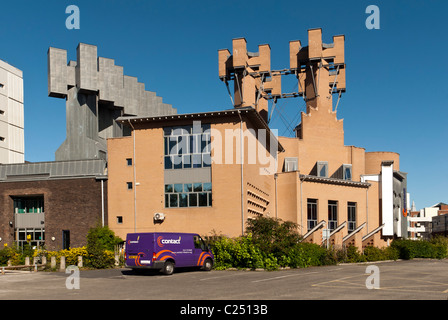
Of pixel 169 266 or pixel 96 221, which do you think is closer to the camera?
pixel 169 266

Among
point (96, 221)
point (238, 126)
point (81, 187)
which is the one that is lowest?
point (96, 221)

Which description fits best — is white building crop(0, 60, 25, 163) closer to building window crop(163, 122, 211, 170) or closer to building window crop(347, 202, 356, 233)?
building window crop(163, 122, 211, 170)

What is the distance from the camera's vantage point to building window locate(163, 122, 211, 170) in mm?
33156

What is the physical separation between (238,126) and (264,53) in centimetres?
2747

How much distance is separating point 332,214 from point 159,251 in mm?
23998

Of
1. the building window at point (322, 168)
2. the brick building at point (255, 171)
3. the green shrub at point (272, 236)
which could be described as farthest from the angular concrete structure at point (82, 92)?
the building window at point (322, 168)

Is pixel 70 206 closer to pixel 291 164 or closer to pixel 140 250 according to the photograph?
pixel 140 250

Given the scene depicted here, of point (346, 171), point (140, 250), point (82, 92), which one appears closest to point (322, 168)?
point (346, 171)

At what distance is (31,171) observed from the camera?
38.4m

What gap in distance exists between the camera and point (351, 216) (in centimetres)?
4547

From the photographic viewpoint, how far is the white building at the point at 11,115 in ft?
242

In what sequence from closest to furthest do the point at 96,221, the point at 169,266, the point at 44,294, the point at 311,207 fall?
the point at 44,294
the point at 169,266
the point at 96,221
the point at 311,207

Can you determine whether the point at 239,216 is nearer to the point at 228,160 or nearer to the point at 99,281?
the point at 228,160

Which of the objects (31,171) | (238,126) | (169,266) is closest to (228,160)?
(238,126)
